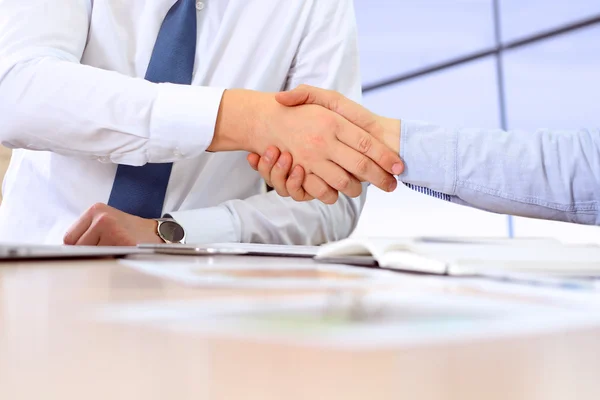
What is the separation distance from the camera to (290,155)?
102 centimetres

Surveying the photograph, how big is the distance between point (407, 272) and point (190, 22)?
2.82 ft

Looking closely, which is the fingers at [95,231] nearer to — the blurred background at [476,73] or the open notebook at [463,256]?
the open notebook at [463,256]

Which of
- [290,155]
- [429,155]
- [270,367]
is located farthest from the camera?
[290,155]

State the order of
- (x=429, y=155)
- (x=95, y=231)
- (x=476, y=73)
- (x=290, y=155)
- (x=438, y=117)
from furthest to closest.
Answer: (x=438, y=117)
(x=476, y=73)
(x=290, y=155)
(x=429, y=155)
(x=95, y=231)

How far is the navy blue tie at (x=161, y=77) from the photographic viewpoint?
1.02 metres

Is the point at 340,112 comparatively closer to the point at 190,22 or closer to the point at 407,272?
the point at 190,22

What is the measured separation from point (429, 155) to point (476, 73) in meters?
2.13

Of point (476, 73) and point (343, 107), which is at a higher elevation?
point (476, 73)

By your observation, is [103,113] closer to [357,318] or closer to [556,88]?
[357,318]

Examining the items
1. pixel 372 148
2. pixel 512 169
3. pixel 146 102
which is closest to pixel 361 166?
pixel 372 148

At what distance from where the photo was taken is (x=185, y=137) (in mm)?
951

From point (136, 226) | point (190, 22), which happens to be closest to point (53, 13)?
point (190, 22)

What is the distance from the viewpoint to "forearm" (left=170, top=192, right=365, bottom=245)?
0.96m

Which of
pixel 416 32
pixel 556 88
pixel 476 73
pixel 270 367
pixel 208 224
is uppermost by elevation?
pixel 416 32
